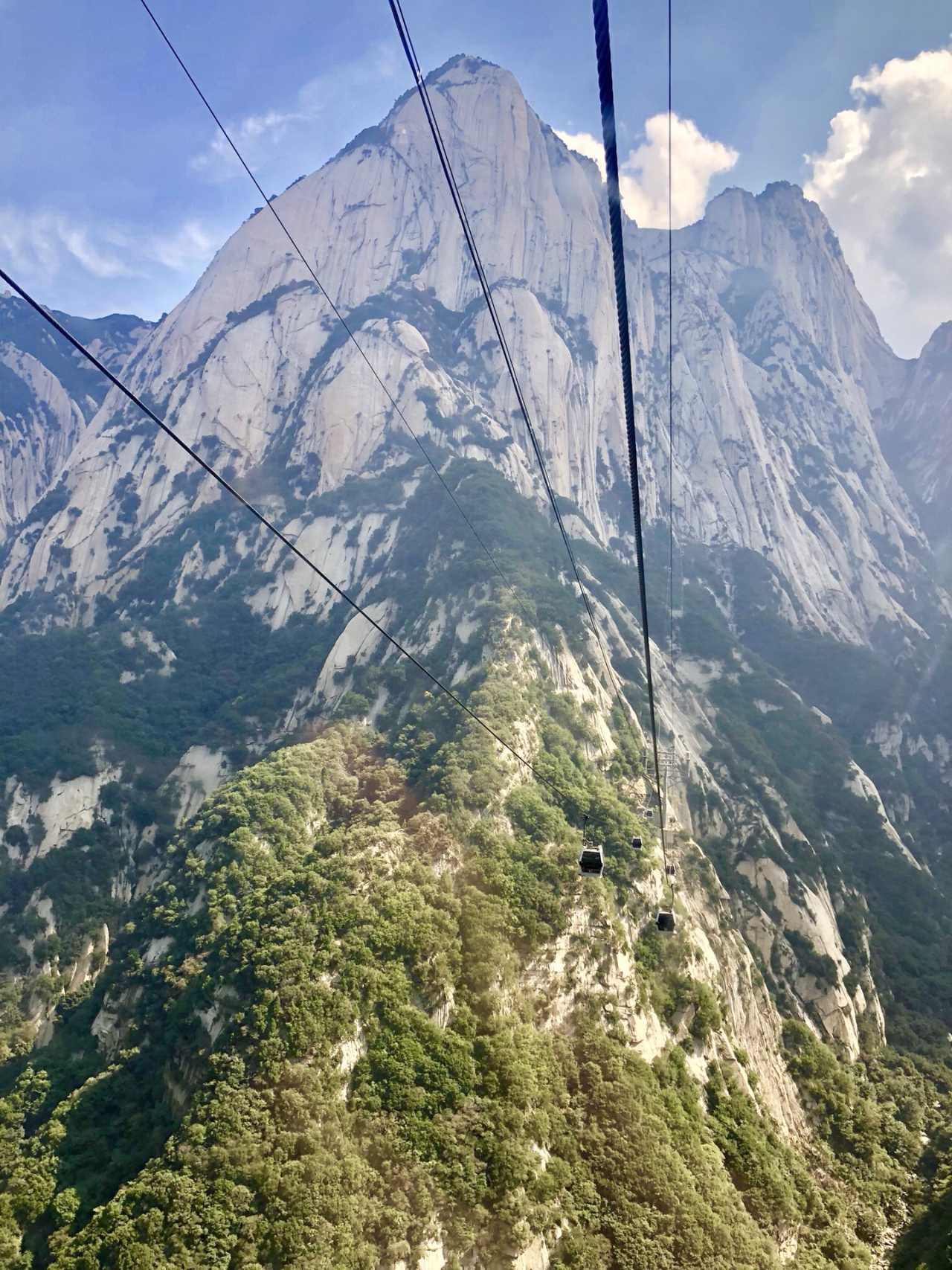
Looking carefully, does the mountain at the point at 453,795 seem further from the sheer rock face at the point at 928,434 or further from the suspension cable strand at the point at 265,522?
the sheer rock face at the point at 928,434

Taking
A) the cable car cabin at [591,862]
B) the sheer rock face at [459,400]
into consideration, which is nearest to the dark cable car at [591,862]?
the cable car cabin at [591,862]

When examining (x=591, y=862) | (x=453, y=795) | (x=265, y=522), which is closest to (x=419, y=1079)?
(x=591, y=862)

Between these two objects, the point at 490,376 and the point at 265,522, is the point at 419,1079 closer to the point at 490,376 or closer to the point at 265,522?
the point at 265,522

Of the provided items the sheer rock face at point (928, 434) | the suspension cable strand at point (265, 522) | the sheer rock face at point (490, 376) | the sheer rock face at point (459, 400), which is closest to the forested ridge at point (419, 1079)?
the suspension cable strand at point (265, 522)

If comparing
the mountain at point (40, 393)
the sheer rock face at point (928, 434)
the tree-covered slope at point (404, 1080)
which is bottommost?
the tree-covered slope at point (404, 1080)

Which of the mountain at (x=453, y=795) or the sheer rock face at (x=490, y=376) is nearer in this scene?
the mountain at (x=453, y=795)

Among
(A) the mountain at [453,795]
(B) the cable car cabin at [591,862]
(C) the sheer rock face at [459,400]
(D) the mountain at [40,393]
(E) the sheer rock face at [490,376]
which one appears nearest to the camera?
(B) the cable car cabin at [591,862]

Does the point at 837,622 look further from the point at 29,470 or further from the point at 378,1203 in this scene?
the point at 29,470

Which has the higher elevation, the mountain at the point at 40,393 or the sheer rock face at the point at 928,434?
the sheer rock face at the point at 928,434

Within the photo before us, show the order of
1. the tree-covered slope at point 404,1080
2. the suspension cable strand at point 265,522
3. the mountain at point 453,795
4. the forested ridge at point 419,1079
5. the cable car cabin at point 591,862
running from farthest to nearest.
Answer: the mountain at point 453,795 < the forested ridge at point 419,1079 < the tree-covered slope at point 404,1080 < the cable car cabin at point 591,862 < the suspension cable strand at point 265,522

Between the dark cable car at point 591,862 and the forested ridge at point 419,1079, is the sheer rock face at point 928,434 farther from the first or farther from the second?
the dark cable car at point 591,862
